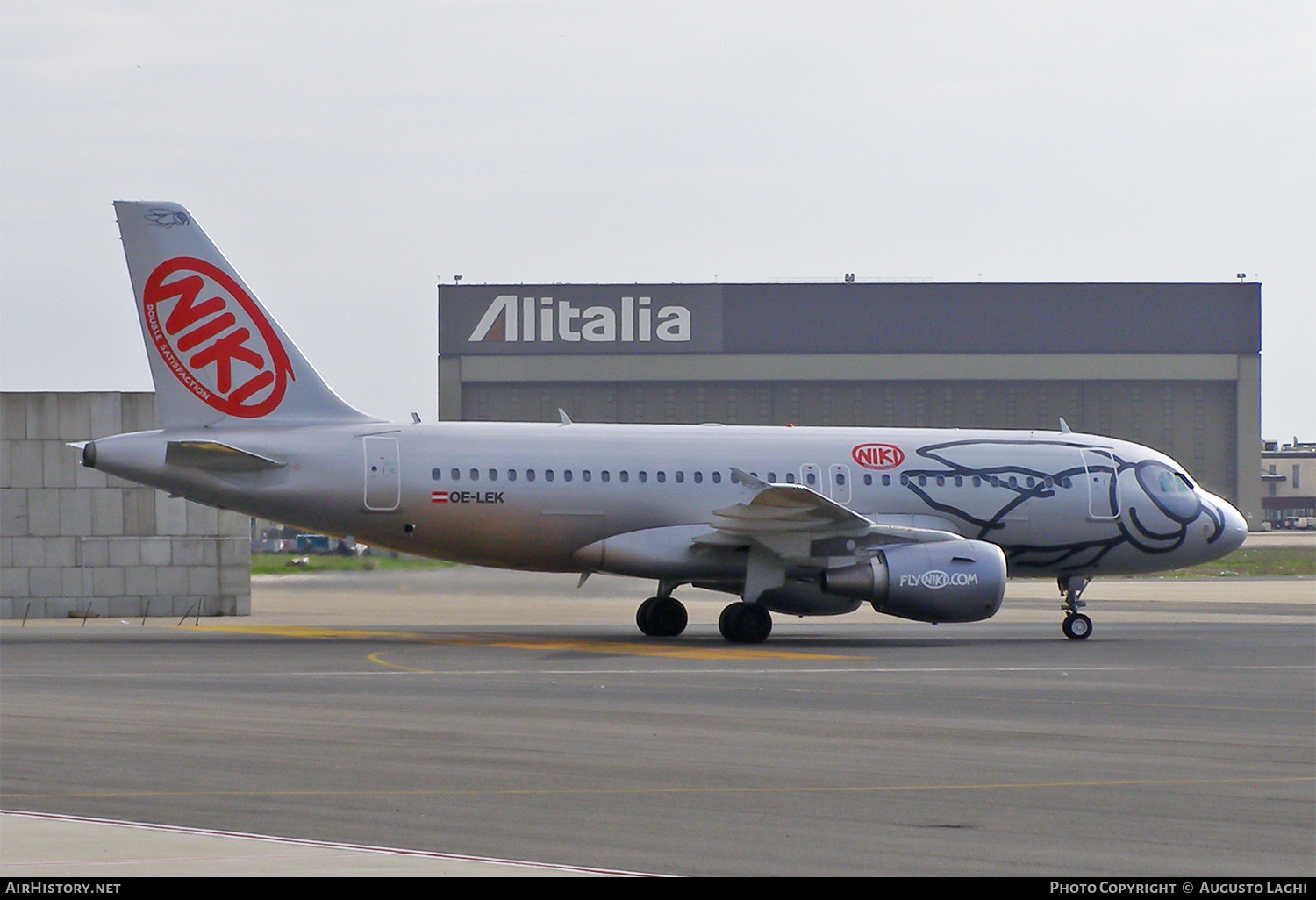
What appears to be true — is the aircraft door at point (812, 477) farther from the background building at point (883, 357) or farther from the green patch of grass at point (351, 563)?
the background building at point (883, 357)

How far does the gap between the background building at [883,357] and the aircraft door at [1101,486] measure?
6032cm

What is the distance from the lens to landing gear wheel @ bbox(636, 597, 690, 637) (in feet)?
95.3

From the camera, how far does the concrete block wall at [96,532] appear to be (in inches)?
1380

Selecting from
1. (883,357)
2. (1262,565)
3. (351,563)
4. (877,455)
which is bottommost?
(1262,565)

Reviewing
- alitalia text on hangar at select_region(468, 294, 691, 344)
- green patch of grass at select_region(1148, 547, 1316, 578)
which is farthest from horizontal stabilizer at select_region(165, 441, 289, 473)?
alitalia text on hangar at select_region(468, 294, 691, 344)

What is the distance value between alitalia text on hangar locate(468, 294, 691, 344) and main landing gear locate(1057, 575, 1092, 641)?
2460 inches

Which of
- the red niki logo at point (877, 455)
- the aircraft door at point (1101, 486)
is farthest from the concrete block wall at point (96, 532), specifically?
the aircraft door at point (1101, 486)

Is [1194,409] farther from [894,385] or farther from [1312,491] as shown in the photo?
[1312,491]

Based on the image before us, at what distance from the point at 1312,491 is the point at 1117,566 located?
106708mm

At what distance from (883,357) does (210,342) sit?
67243 mm

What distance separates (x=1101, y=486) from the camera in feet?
99.5

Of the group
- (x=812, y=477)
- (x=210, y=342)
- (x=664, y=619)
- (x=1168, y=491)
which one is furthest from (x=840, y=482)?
(x=210, y=342)

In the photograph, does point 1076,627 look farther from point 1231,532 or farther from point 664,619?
point 664,619

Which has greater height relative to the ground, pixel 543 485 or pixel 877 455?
pixel 877 455
